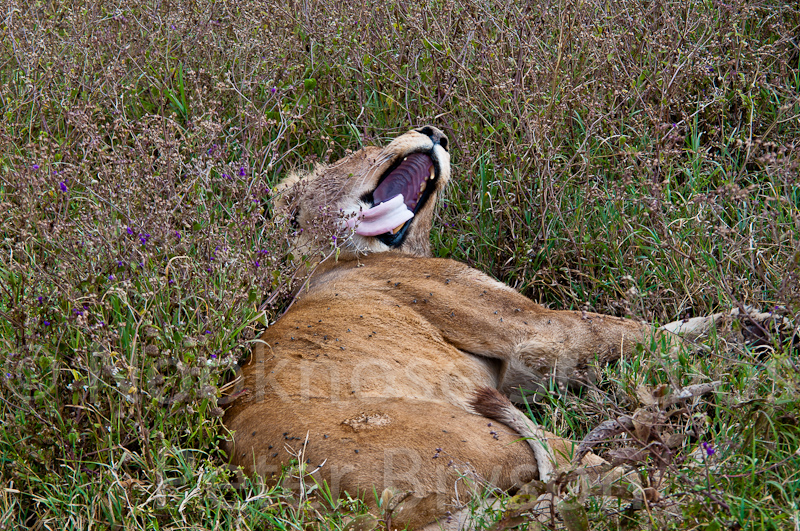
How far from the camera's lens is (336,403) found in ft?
9.91

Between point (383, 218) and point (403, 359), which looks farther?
point (383, 218)

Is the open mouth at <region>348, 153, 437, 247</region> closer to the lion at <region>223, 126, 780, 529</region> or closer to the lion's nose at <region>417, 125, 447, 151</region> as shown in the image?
the lion at <region>223, 126, 780, 529</region>

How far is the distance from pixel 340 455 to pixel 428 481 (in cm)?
33

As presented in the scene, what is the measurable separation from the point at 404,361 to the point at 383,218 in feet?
4.03

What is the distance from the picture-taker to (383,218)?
4.39 m

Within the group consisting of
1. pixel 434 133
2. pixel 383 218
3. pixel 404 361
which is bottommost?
pixel 404 361

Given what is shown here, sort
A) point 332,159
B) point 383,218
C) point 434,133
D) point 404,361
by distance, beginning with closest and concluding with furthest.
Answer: point 404,361
point 383,218
point 434,133
point 332,159

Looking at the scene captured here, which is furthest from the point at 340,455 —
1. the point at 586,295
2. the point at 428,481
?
the point at 586,295

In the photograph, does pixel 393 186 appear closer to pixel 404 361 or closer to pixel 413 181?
pixel 413 181

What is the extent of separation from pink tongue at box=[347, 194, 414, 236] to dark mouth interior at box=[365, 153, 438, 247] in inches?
5.5

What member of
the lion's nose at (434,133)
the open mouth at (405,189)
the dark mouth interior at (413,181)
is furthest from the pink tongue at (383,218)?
the lion's nose at (434,133)

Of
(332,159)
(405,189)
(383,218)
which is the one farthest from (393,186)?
(332,159)

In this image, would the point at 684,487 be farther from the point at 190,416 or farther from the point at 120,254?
the point at 120,254

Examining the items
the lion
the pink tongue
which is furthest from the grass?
the pink tongue
